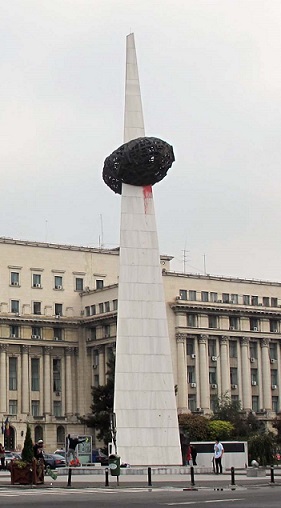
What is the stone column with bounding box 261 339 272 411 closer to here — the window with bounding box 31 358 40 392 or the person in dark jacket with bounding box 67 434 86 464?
the window with bounding box 31 358 40 392

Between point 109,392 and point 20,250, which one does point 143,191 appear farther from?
point 20,250

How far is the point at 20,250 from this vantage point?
120m

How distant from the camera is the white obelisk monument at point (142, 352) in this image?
52.1 metres

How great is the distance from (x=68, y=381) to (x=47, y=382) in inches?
111

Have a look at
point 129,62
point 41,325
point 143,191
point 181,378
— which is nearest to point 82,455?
point 143,191

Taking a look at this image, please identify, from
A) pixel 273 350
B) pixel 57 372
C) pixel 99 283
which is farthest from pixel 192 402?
pixel 99 283

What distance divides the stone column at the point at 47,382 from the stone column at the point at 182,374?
16.5m

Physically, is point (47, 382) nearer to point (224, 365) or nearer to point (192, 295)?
point (192, 295)

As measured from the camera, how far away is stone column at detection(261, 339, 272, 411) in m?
116

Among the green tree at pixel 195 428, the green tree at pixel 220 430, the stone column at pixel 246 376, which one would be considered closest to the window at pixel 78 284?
the stone column at pixel 246 376

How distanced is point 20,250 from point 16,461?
3249 inches

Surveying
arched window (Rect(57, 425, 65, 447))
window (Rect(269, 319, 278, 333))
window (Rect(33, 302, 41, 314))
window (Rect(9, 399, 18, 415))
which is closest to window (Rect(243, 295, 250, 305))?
window (Rect(269, 319, 278, 333))

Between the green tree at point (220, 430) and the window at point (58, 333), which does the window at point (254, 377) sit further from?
the green tree at point (220, 430)

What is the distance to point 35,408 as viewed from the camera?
117625 millimetres
